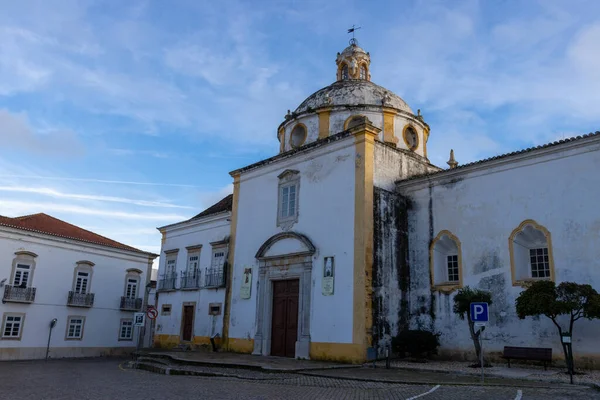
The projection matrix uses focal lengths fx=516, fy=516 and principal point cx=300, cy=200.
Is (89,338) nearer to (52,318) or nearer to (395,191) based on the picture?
(52,318)

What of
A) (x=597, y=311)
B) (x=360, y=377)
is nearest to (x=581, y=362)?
(x=597, y=311)

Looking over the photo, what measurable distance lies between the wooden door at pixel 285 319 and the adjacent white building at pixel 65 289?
545 inches

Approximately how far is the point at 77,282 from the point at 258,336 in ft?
45.3

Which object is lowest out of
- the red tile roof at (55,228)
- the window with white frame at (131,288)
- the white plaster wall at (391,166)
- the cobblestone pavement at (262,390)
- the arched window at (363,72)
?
the cobblestone pavement at (262,390)

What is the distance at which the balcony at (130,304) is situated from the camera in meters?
30.3

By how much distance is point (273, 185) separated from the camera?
21234mm

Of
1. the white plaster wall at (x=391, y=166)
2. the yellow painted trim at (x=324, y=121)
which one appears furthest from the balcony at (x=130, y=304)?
the white plaster wall at (x=391, y=166)

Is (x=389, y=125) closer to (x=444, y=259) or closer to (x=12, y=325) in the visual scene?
(x=444, y=259)

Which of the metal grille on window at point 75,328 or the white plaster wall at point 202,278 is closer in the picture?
the white plaster wall at point 202,278

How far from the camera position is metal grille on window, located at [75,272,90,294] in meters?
28.3

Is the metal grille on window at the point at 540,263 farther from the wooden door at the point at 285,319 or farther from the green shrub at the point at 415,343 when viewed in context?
the wooden door at the point at 285,319

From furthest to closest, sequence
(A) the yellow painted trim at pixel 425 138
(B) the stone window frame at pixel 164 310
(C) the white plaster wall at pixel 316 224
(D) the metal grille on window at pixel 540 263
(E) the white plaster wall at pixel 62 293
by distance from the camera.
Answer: (B) the stone window frame at pixel 164 310 → (E) the white plaster wall at pixel 62 293 → (A) the yellow painted trim at pixel 425 138 → (C) the white plaster wall at pixel 316 224 → (D) the metal grille on window at pixel 540 263

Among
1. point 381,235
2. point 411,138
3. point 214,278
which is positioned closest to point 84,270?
point 214,278

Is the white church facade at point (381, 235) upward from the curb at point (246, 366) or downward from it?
upward
